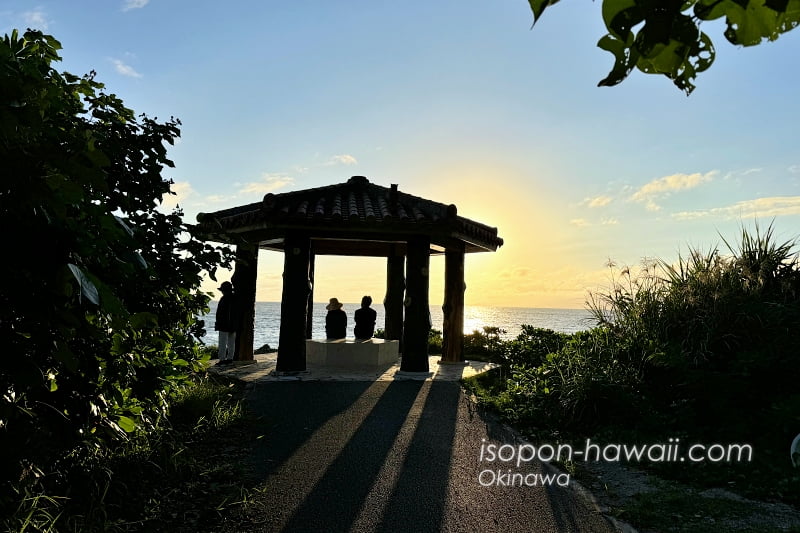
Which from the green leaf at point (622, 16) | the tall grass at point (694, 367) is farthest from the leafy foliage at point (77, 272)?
the tall grass at point (694, 367)

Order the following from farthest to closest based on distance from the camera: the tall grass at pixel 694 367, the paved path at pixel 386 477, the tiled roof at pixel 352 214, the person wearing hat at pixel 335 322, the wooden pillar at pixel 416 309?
the person wearing hat at pixel 335 322, the wooden pillar at pixel 416 309, the tiled roof at pixel 352 214, the tall grass at pixel 694 367, the paved path at pixel 386 477

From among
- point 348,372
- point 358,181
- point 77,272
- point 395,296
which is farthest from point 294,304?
point 77,272

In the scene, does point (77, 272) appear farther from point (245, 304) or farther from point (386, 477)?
point (245, 304)

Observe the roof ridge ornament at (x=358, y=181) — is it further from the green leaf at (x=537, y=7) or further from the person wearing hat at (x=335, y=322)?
the green leaf at (x=537, y=7)

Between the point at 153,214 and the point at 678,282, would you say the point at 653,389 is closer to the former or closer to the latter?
the point at 678,282

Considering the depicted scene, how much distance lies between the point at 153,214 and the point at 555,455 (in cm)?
460

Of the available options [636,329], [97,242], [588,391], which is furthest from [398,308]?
[97,242]

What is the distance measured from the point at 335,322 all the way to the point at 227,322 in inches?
103

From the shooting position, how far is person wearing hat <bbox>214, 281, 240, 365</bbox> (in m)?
11.5

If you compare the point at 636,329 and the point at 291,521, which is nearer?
the point at 291,521

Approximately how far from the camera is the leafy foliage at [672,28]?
3.86 feet

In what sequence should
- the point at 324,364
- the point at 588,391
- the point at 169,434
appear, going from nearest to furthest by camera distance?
1. the point at 169,434
2. the point at 588,391
3. the point at 324,364

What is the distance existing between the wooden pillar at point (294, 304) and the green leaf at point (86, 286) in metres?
8.62

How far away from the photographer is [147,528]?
3.52m
